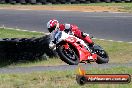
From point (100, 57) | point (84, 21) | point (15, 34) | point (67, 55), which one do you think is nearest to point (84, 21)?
point (84, 21)

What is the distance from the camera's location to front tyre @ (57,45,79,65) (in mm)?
11420

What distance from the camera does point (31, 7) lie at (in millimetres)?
32344

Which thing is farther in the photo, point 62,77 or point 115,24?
point 115,24

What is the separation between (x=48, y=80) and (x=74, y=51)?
238 cm

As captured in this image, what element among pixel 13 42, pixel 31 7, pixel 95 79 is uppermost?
pixel 95 79

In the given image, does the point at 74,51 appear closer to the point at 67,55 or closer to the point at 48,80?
the point at 67,55

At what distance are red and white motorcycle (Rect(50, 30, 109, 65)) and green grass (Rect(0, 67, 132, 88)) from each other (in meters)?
1.08

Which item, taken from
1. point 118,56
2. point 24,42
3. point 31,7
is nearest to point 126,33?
point 118,56

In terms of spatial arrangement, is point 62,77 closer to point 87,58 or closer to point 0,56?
point 87,58

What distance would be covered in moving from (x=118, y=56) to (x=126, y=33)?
570cm

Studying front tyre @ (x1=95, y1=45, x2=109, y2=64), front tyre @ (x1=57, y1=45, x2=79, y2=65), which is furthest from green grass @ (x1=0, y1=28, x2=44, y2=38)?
front tyre @ (x1=57, y1=45, x2=79, y2=65)

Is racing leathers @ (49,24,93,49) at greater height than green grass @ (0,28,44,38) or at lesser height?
greater

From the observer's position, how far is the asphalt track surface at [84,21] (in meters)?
20.5

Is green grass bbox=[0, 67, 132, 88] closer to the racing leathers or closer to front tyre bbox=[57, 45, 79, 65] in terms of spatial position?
front tyre bbox=[57, 45, 79, 65]
